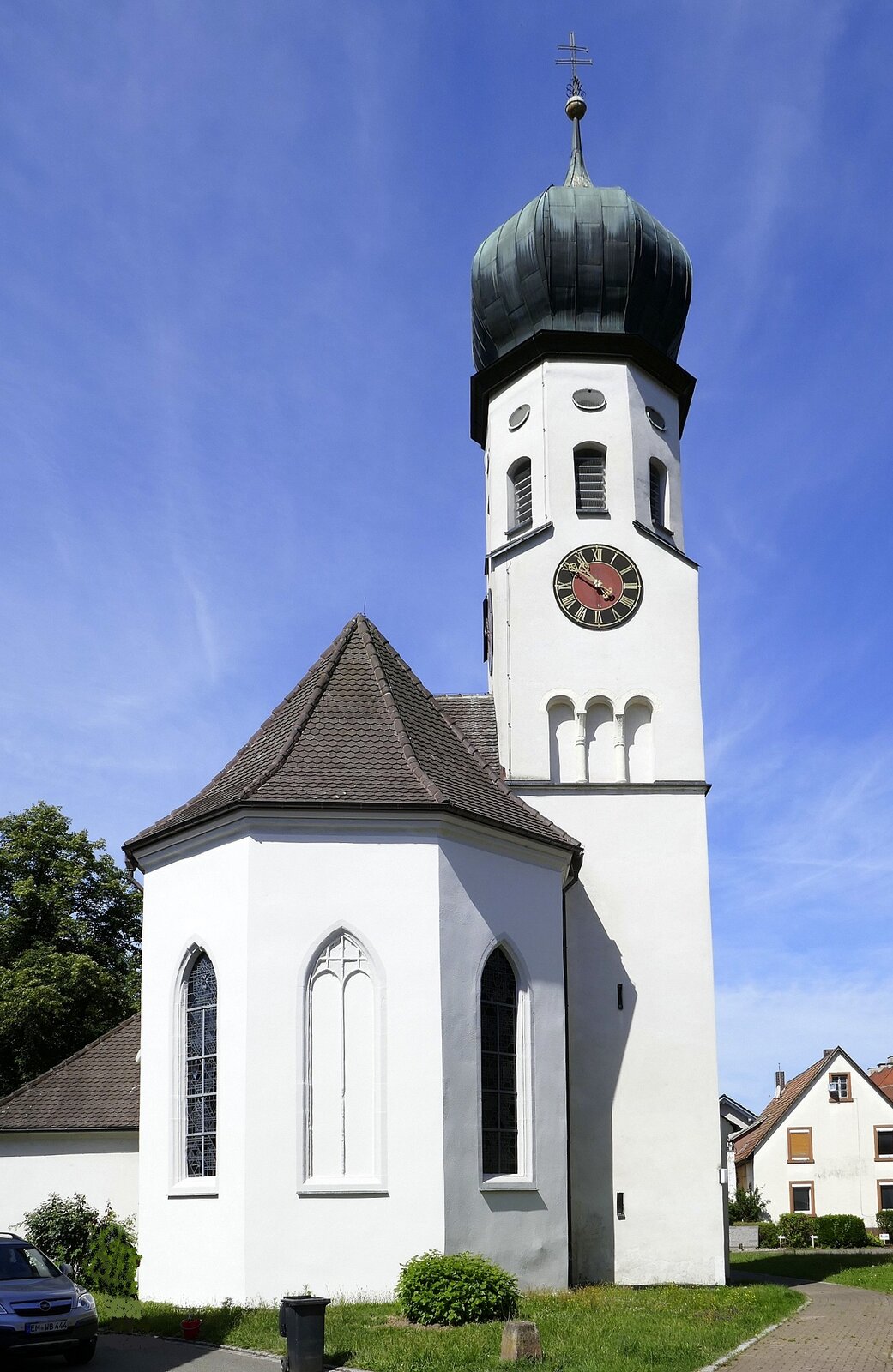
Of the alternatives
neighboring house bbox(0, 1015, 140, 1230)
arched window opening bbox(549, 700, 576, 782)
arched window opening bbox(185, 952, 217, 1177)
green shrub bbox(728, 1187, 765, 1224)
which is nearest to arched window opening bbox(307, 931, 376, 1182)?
arched window opening bbox(185, 952, 217, 1177)

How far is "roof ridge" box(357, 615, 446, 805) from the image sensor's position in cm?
1812

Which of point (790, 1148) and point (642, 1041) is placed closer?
point (642, 1041)

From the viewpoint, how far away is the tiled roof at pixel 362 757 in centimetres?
1786

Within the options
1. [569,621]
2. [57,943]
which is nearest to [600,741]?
[569,621]

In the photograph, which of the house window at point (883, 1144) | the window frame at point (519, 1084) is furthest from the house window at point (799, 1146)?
the window frame at point (519, 1084)

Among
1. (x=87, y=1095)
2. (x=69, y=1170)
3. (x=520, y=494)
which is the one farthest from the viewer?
(x=520, y=494)

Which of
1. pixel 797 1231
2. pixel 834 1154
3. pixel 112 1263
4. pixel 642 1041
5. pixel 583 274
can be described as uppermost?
pixel 583 274

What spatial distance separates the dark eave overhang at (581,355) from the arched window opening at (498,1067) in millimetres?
12132

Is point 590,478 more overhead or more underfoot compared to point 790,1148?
more overhead

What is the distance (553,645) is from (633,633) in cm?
145

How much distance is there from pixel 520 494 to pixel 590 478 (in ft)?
4.72

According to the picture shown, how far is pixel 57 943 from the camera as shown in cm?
3462

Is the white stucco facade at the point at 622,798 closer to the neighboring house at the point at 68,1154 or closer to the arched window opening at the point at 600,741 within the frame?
the arched window opening at the point at 600,741

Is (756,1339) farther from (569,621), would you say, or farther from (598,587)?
(598,587)
